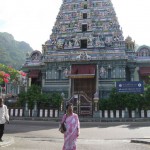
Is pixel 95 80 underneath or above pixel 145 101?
above

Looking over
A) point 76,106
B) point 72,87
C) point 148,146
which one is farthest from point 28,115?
point 148,146

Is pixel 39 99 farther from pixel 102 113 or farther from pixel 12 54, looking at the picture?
pixel 12 54

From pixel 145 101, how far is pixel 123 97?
208cm

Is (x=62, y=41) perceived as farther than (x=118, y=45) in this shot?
Yes

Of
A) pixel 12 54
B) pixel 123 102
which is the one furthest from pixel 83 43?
pixel 12 54

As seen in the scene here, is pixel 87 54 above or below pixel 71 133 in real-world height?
above

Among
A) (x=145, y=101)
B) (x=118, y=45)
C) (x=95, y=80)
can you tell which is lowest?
(x=145, y=101)

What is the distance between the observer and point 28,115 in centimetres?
2711

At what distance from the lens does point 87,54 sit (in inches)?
1347

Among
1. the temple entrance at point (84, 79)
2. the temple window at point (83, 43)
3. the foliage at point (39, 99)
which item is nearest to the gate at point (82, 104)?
the foliage at point (39, 99)

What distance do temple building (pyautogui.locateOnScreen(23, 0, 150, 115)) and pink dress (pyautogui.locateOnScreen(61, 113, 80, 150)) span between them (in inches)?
930

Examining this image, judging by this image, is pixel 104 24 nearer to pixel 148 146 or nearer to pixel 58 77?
pixel 58 77

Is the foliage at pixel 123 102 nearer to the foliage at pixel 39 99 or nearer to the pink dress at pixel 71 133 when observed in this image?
the foliage at pixel 39 99

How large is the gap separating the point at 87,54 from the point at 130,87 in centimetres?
938
